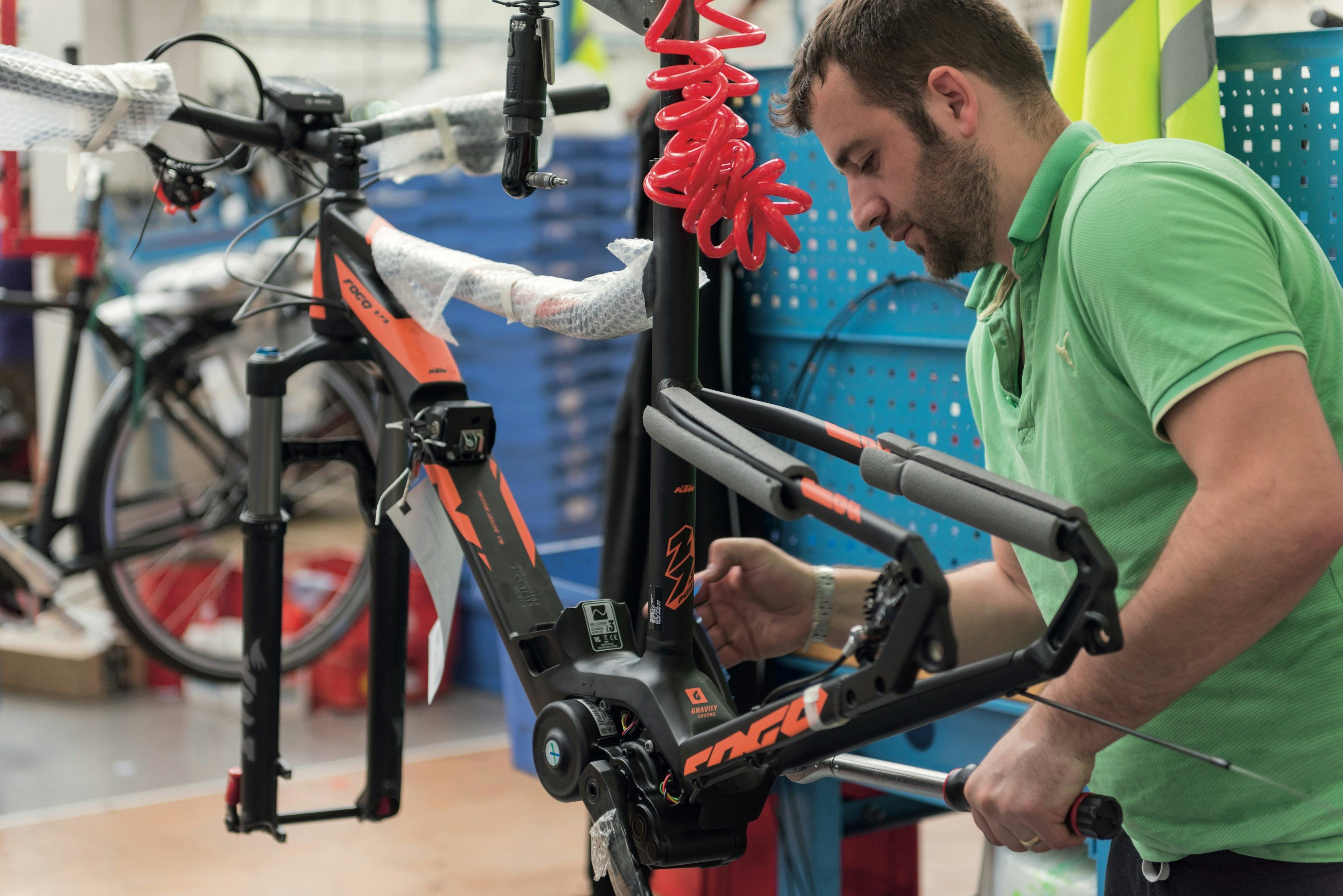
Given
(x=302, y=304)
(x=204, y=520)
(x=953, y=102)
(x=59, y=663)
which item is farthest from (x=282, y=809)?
(x=953, y=102)

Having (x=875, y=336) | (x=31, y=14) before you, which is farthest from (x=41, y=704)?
(x=875, y=336)

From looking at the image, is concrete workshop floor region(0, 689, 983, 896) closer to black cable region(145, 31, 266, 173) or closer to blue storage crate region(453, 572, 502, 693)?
blue storage crate region(453, 572, 502, 693)

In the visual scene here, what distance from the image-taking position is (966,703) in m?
0.88

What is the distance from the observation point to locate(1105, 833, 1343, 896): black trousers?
1.03 metres

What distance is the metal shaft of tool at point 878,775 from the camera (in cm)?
109

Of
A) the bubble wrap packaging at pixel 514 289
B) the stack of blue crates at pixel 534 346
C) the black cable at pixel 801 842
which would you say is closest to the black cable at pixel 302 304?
the bubble wrap packaging at pixel 514 289

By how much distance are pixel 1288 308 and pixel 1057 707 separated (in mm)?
321

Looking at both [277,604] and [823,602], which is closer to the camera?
[823,602]

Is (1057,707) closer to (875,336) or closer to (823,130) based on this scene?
(823,130)

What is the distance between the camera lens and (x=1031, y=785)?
0.95 meters

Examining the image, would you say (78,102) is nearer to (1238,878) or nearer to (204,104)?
(204,104)

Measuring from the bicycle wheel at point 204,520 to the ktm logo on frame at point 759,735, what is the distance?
1.90 meters

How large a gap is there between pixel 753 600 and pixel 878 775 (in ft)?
0.77

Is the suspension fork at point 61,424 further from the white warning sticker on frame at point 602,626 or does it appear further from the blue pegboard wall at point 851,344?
the white warning sticker on frame at point 602,626
